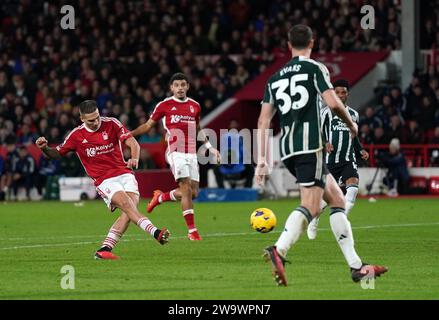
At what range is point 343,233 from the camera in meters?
11.3

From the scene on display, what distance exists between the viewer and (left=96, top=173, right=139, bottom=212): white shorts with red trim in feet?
47.9

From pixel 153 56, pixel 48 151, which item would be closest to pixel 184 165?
pixel 48 151

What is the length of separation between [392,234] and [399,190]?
1184 centimetres

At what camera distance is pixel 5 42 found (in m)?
37.9

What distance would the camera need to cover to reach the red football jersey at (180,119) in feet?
57.9

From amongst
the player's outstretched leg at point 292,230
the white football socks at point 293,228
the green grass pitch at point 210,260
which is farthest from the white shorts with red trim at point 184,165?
the white football socks at point 293,228

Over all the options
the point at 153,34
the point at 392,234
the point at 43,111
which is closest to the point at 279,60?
the point at 153,34

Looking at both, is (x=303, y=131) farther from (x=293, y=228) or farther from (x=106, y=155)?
(x=106, y=155)

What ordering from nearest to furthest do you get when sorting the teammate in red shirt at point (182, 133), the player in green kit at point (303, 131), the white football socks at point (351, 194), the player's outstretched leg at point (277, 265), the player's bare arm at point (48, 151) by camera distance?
the player's outstretched leg at point (277, 265) < the player in green kit at point (303, 131) < the player's bare arm at point (48, 151) < the white football socks at point (351, 194) < the teammate in red shirt at point (182, 133)

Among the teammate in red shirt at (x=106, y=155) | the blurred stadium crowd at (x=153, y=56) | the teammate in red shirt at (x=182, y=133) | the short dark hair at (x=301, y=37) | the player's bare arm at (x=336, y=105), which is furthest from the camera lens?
the blurred stadium crowd at (x=153, y=56)

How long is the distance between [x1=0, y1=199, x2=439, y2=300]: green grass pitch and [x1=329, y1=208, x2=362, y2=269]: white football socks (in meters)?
0.24

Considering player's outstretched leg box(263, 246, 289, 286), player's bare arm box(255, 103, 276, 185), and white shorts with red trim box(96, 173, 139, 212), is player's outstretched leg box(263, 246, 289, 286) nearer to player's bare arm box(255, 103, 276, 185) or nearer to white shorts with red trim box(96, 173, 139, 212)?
player's bare arm box(255, 103, 276, 185)

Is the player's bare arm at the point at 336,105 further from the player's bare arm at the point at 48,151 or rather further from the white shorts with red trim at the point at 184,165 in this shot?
the white shorts with red trim at the point at 184,165

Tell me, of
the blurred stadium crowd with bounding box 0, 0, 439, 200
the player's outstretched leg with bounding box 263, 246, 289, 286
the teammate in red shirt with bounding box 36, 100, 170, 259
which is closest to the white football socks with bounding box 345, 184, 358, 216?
the teammate in red shirt with bounding box 36, 100, 170, 259
